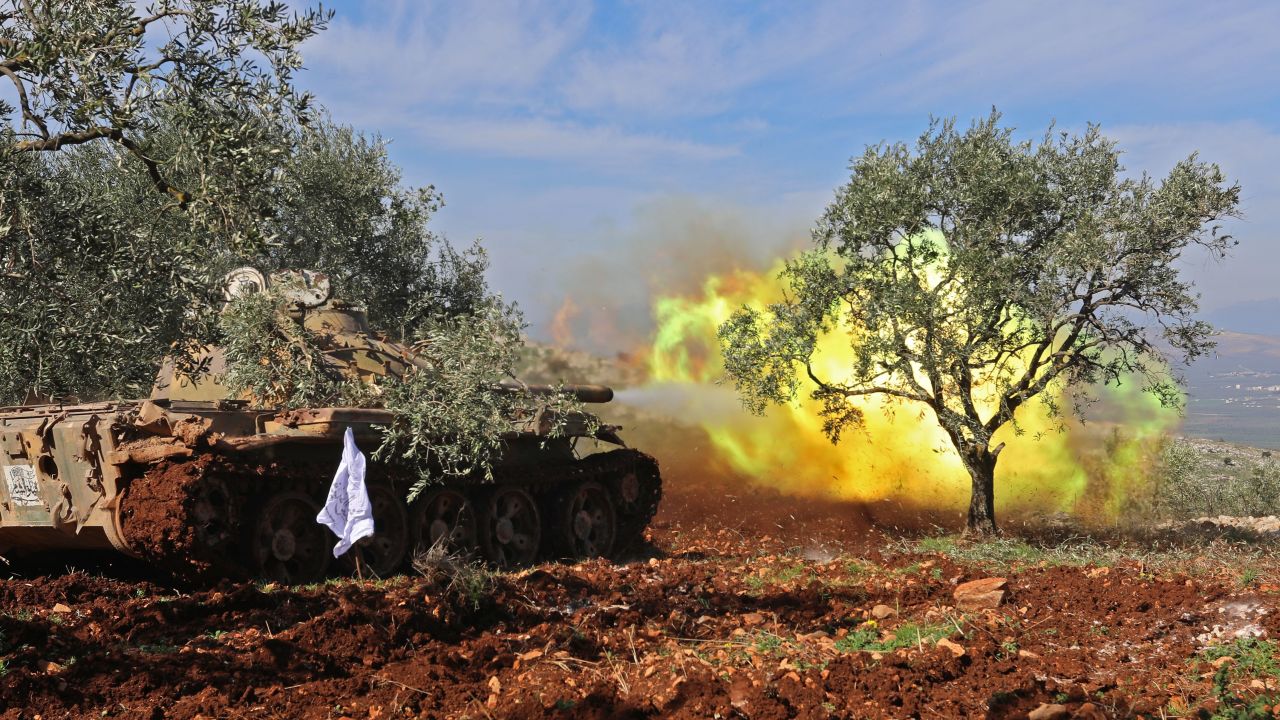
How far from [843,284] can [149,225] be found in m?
11.3

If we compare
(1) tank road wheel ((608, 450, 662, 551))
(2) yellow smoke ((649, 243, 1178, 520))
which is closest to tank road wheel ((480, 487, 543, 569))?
(1) tank road wheel ((608, 450, 662, 551))

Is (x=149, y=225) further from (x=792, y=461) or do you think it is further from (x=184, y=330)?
(x=792, y=461)

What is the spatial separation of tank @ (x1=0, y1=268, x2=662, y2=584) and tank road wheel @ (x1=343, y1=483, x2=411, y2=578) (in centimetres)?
2

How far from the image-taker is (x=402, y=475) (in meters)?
14.3

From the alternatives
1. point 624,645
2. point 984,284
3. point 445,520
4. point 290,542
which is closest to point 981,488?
point 984,284

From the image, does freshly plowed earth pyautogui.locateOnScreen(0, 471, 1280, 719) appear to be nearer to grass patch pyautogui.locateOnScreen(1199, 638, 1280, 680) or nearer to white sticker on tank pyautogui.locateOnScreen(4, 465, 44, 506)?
grass patch pyautogui.locateOnScreen(1199, 638, 1280, 680)

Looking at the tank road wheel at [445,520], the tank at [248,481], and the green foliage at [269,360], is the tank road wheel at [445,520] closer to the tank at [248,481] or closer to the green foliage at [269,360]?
the tank at [248,481]

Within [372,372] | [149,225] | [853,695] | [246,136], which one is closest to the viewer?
[853,695]

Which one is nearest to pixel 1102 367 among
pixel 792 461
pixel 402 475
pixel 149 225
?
pixel 792 461

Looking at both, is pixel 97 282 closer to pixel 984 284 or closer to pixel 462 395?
pixel 462 395

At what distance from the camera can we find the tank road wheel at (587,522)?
54.9 ft

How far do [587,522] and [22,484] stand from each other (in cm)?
762

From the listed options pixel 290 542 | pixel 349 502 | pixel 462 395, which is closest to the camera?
pixel 349 502

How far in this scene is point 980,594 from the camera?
11008 millimetres
